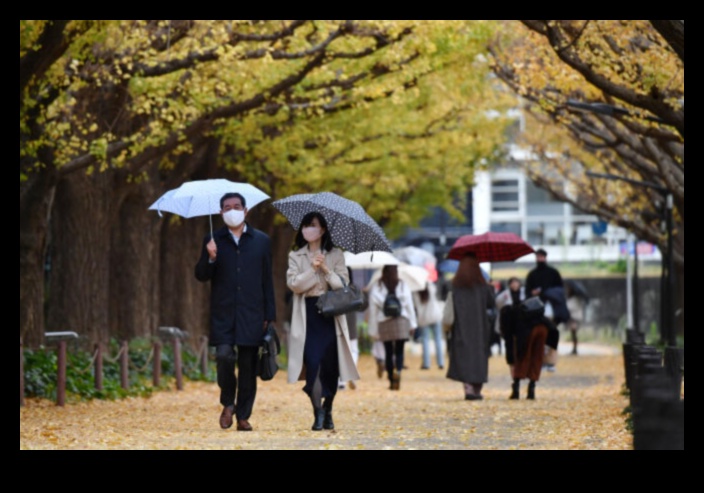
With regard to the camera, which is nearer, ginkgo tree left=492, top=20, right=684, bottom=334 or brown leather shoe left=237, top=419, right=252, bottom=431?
brown leather shoe left=237, top=419, right=252, bottom=431

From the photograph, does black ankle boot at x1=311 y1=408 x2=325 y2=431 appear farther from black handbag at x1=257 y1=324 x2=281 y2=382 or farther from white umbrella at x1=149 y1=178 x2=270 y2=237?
white umbrella at x1=149 y1=178 x2=270 y2=237

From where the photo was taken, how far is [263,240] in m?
15.1

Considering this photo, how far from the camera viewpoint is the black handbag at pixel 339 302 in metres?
14.9

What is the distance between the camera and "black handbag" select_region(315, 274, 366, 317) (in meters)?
14.9

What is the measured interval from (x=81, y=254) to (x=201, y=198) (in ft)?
32.1

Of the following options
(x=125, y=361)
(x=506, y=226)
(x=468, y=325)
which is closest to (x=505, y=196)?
(x=506, y=226)

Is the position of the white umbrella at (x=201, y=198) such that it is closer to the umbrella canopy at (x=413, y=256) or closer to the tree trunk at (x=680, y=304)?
the umbrella canopy at (x=413, y=256)

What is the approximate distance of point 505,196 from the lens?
3324 inches

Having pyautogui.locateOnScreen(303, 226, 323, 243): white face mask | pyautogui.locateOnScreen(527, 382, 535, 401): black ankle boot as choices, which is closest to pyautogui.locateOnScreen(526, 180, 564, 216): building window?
pyautogui.locateOnScreen(527, 382, 535, 401): black ankle boot

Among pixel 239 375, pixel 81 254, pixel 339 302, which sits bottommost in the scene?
pixel 239 375

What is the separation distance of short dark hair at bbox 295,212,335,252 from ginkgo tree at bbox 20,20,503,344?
10.1ft

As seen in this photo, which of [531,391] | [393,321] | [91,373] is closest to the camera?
[531,391]

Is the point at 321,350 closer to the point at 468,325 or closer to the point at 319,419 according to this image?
the point at 319,419

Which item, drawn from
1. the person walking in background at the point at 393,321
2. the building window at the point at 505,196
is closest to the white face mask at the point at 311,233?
the person walking in background at the point at 393,321
